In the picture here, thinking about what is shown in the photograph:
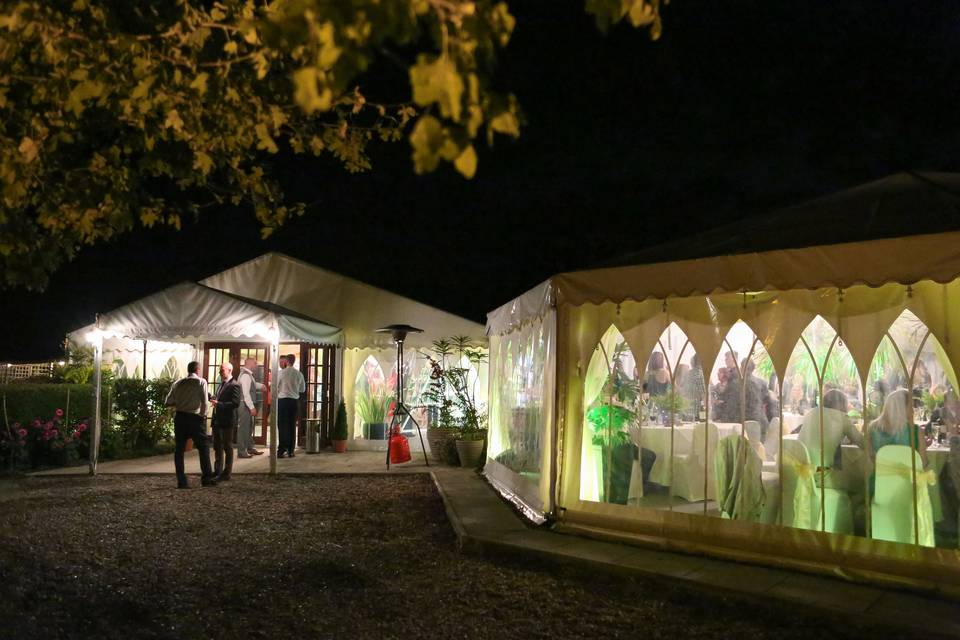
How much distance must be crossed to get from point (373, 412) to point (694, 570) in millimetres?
9794

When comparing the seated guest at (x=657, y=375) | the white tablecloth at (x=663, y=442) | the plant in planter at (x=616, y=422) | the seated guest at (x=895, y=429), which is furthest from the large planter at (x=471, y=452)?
the seated guest at (x=895, y=429)

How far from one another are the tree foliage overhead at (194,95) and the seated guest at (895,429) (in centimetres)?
353

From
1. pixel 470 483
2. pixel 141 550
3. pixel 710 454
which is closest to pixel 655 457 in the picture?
pixel 710 454

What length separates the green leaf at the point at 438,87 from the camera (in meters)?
2.65

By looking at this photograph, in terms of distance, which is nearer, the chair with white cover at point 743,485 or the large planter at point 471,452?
the chair with white cover at point 743,485

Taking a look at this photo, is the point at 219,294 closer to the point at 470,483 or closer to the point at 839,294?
the point at 470,483

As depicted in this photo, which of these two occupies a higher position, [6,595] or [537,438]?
[537,438]

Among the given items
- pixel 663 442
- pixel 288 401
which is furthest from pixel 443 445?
pixel 663 442

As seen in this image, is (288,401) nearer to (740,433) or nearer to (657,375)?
(657,375)

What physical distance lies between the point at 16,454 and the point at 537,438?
852cm

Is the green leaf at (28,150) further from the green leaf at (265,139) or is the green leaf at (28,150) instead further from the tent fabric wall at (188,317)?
the tent fabric wall at (188,317)

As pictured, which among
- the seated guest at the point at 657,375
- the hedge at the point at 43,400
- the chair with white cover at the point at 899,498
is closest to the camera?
the chair with white cover at the point at 899,498

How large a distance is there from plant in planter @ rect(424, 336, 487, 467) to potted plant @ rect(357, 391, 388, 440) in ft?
3.35

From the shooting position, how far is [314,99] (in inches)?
104
